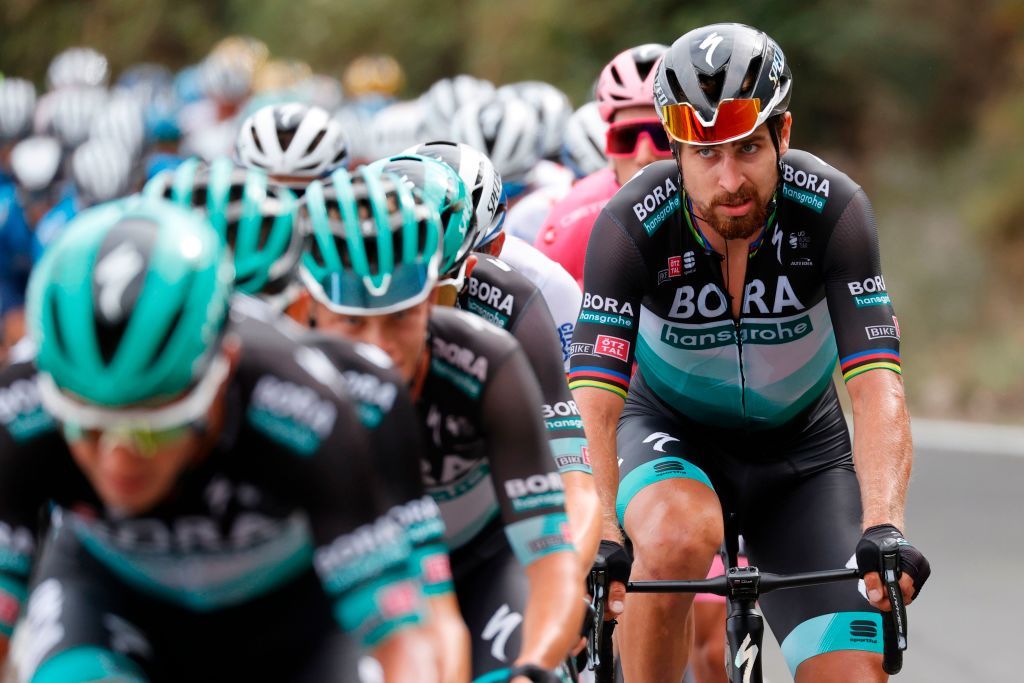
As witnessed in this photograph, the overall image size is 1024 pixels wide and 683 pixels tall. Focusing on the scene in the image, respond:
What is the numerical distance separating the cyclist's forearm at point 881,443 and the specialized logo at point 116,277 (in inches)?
108

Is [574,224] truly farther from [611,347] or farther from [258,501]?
[258,501]

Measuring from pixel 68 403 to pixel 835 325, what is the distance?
302 centimetres

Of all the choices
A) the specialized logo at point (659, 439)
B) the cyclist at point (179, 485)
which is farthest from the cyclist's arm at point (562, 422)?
the cyclist at point (179, 485)

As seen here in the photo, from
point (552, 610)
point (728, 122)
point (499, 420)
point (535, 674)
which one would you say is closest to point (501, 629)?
point (552, 610)

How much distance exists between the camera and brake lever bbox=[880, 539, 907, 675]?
4945 mm

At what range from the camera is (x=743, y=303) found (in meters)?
5.94

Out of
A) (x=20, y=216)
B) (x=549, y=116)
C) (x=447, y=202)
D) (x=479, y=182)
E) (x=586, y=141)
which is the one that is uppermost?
(x=447, y=202)

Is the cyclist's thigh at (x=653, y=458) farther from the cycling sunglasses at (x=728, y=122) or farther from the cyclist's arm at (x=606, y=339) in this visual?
the cycling sunglasses at (x=728, y=122)

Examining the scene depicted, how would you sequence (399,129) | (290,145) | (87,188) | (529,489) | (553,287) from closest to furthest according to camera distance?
(529,489) → (553,287) → (290,145) → (87,188) → (399,129)

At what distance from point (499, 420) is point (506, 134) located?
19.5 feet

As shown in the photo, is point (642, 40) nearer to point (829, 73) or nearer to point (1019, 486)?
point (829, 73)

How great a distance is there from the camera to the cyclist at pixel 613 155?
315 inches

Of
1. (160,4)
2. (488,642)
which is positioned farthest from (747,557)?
(160,4)

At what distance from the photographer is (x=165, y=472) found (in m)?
3.36
